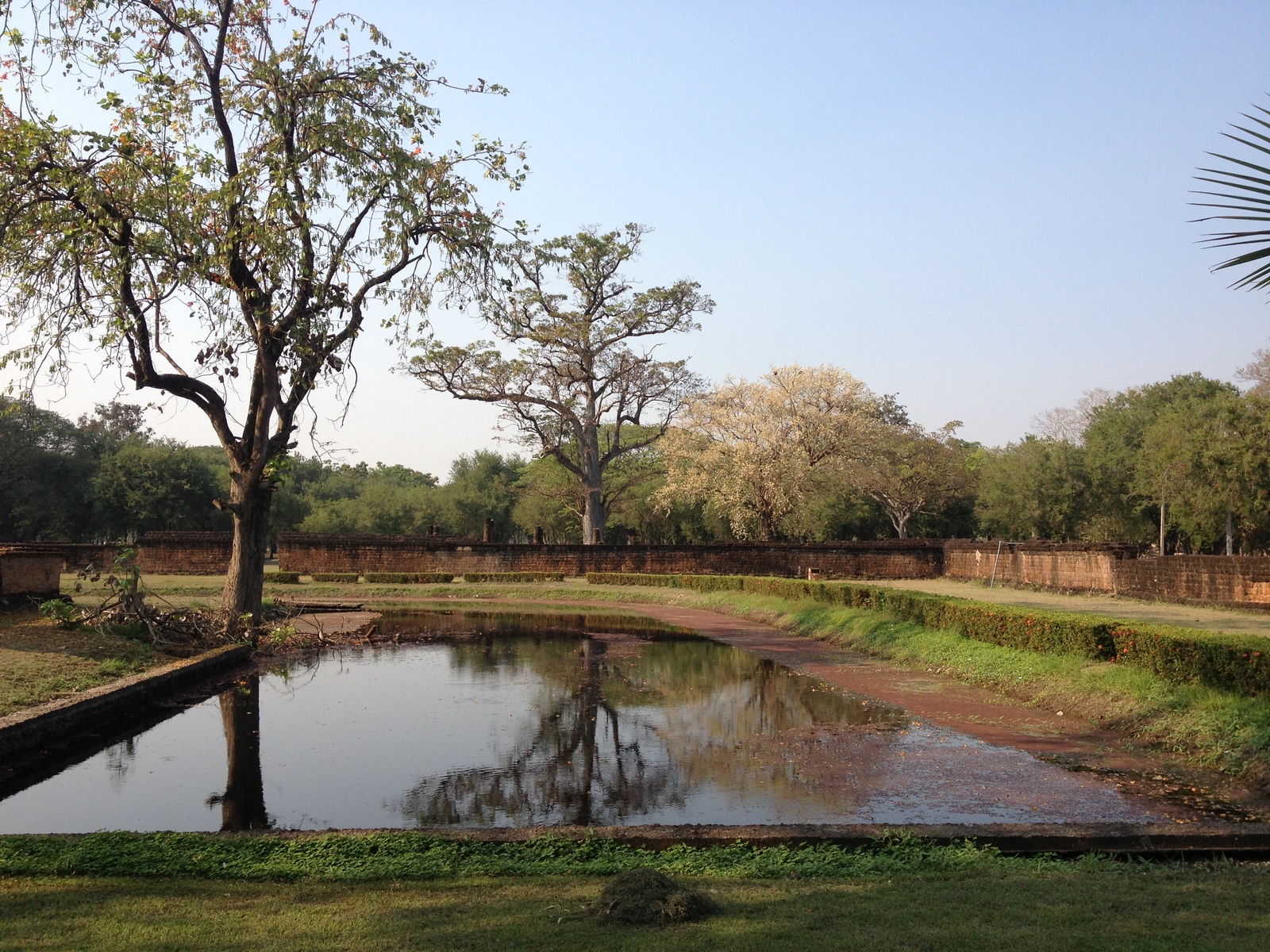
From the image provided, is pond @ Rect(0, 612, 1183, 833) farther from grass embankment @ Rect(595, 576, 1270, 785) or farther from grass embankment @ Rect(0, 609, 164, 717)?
grass embankment @ Rect(595, 576, 1270, 785)

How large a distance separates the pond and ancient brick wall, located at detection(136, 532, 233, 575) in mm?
22455

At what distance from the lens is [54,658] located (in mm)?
10828

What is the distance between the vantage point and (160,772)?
7.76m

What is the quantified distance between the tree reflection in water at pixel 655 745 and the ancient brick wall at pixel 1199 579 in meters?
11.4

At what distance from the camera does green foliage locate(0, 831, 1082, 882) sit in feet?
15.5

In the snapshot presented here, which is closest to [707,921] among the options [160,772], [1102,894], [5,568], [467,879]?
[467,879]

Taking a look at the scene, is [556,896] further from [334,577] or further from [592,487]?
[592,487]

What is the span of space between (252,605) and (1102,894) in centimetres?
1387

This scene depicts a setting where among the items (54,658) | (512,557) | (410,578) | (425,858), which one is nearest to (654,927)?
(425,858)

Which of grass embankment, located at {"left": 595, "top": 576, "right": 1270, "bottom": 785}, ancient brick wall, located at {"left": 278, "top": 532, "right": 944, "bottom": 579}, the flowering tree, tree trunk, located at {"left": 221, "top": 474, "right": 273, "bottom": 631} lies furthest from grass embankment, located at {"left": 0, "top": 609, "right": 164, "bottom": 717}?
the flowering tree

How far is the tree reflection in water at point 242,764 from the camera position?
6.48 metres

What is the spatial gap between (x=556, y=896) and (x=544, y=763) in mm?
3752

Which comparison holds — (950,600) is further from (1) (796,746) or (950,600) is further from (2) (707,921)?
(2) (707,921)

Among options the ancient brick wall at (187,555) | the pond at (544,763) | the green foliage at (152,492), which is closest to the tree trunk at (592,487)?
the ancient brick wall at (187,555)
